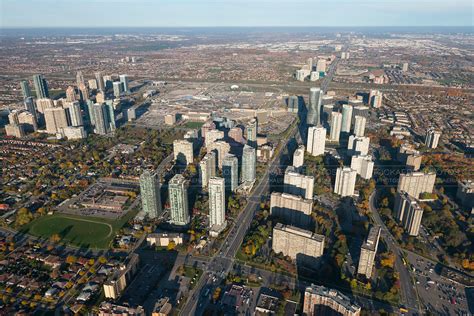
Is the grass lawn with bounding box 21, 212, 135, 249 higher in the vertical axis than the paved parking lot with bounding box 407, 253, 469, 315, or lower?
higher

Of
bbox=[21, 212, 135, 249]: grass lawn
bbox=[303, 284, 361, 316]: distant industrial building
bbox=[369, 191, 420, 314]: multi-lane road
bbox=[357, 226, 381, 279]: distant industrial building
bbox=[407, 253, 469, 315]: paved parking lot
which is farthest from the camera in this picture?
bbox=[21, 212, 135, 249]: grass lawn

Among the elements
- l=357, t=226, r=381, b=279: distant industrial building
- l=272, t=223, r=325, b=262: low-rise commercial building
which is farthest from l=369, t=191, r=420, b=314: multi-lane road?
l=272, t=223, r=325, b=262: low-rise commercial building

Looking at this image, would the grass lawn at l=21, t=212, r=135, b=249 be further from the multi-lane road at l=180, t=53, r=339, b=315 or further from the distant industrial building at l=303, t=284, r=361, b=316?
the distant industrial building at l=303, t=284, r=361, b=316

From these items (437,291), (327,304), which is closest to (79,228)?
(327,304)

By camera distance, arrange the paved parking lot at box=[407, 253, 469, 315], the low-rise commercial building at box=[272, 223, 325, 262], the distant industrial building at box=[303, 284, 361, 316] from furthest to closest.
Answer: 1. the low-rise commercial building at box=[272, 223, 325, 262]
2. the paved parking lot at box=[407, 253, 469, 315]
3. the distant industrial building at box=[303, 284, 361, 316]

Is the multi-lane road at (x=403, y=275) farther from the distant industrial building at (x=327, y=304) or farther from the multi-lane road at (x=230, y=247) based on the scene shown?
the multi-lane road at (x=230, y=247)

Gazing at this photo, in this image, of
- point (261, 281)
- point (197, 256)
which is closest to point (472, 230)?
point (261, 281)
